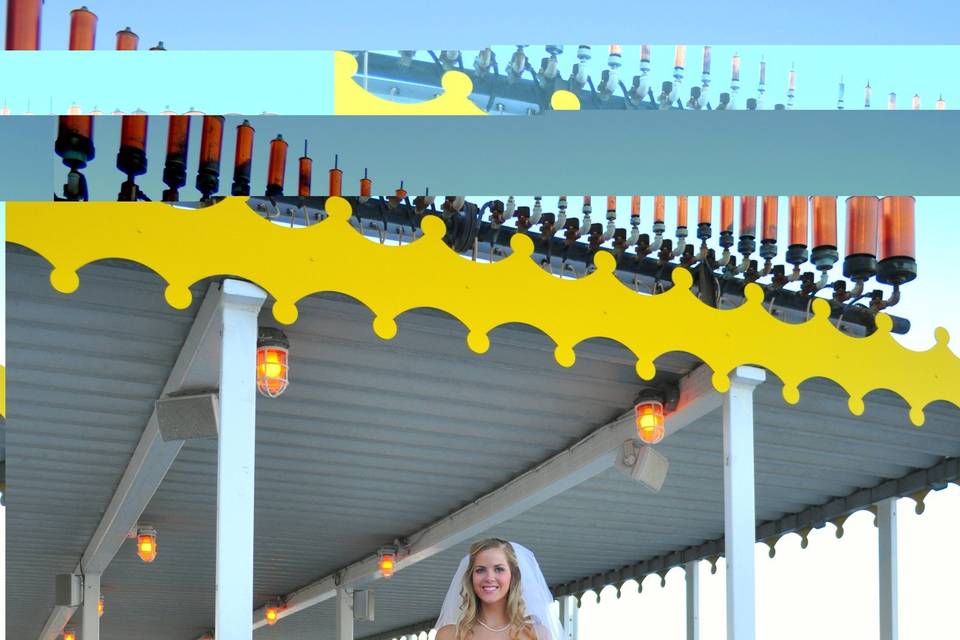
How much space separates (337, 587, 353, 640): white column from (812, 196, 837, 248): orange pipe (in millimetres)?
7826

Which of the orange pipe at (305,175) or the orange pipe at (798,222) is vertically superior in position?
the orange pipe at (798,222)

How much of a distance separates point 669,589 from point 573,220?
7062 mm

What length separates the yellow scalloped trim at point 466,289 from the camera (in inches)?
192

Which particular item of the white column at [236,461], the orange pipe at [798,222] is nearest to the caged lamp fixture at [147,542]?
the white column at [236,461]

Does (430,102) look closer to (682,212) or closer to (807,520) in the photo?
(682,212)

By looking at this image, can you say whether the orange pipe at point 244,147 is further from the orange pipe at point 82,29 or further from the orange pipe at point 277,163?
the orange pipe at point 82,29

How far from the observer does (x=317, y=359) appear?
705cm

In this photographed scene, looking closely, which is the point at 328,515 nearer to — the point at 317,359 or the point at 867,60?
the point at 317,359

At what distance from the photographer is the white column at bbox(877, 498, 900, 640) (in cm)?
950

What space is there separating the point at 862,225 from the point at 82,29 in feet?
17.4

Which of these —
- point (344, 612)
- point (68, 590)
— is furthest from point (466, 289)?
point (344, 612)

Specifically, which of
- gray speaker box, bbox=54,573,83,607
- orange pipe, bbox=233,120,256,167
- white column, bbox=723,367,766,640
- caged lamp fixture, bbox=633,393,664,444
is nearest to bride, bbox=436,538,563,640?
white column, bbox=723,367,766,640

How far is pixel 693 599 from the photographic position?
12180 mm

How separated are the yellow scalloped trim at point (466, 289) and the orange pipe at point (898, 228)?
56 centimetres
